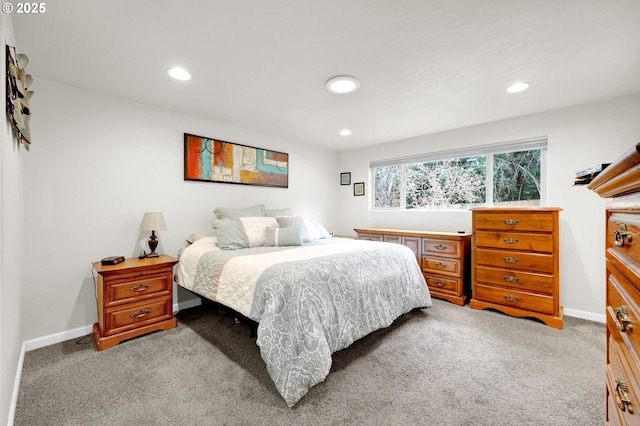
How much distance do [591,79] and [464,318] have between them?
2462 mm

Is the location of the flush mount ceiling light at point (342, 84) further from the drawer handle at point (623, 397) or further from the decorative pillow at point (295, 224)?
the drawer handle at point (623, 397)

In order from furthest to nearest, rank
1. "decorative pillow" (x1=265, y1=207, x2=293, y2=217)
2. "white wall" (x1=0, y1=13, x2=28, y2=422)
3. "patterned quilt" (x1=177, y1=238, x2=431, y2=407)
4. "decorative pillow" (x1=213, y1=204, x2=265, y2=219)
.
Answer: "decorative pillow" (x1=265, y1=207, x2=293, y2=217), "decorative pillow" (x1=213, y1=204, x2=265, y2=219), "patterned quilt" (x1=177, y1=238, x2=431, y2=407), "white wall" (x1=0, y1=13, x2=28, y2=422)

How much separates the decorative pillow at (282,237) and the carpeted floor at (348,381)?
940mm

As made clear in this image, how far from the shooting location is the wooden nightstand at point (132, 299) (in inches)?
86.2

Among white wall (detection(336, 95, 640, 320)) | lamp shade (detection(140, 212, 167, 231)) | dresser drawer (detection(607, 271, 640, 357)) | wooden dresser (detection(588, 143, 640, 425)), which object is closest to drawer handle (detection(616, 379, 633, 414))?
wooden dresser (detection(588, 143, 640, 425))

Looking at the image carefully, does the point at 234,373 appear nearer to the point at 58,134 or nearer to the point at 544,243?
the point at 58,134

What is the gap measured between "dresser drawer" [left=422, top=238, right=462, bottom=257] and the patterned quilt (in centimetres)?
71

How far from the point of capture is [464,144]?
3.64 metres

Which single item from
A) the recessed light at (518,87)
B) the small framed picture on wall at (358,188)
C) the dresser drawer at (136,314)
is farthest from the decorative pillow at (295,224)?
the recessed light at (518,87)

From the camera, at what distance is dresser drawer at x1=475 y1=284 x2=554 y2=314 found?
2634 millimetres

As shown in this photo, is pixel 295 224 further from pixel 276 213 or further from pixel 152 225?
pixel 152 225

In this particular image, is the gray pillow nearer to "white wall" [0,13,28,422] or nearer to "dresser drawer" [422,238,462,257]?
"white wall" [0,13,28,422]

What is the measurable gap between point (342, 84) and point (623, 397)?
2.41 m

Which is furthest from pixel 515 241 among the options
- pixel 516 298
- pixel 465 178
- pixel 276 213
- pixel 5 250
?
pixel 5 250
